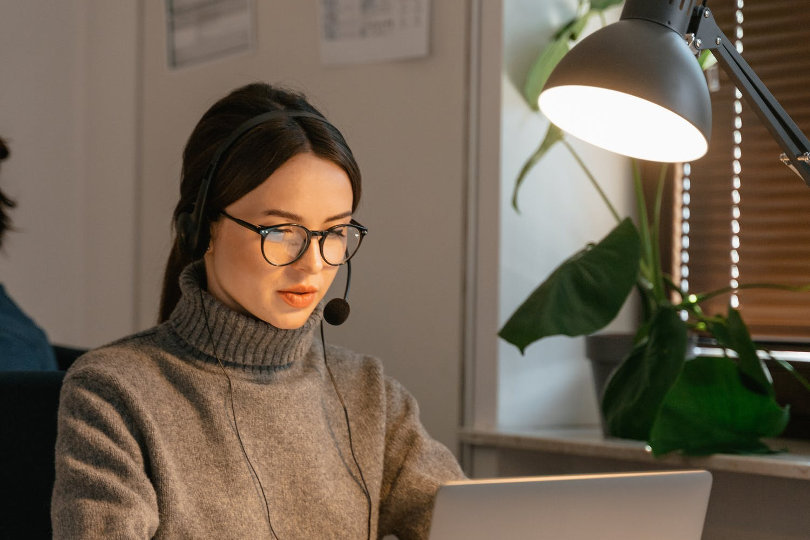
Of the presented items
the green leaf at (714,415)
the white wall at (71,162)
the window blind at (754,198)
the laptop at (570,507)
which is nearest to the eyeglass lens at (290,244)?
the laptop at (570,507)

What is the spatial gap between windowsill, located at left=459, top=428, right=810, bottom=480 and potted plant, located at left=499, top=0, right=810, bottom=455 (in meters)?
Result: 0.03

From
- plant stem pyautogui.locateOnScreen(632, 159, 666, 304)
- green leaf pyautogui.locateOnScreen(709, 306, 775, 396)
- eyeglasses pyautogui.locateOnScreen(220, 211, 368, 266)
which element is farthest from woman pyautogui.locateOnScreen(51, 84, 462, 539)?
plant stem pyautogui.locateOnScreen(632, 159, 666, 304)

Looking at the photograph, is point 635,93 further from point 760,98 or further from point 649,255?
point 649,255

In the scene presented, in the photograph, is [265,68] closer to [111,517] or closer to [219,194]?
[219,194]

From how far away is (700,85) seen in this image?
95 cm

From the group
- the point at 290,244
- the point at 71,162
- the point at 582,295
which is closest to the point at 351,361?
the point at 290,244

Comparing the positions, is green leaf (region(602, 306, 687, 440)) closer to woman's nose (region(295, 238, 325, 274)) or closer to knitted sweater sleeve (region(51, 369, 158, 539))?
woman's nose (region(295, 238, 325, 274))

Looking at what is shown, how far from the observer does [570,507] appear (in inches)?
33.9

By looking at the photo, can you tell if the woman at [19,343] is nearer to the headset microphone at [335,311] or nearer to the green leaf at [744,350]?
the headset microphone at [335,311]

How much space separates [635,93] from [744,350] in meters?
0.64

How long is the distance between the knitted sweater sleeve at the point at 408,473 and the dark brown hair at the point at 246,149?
0.30 metres

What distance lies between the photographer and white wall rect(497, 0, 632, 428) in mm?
1663

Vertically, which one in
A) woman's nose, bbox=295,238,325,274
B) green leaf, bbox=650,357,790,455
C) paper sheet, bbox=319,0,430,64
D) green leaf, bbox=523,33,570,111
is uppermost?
paper sheet, bbox=319,0,430,64

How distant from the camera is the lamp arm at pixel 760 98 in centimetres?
97
